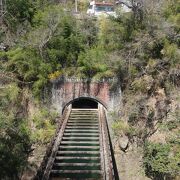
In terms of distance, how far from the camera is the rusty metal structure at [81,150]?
12.1m

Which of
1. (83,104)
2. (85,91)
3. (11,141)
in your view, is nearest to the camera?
(11,141)

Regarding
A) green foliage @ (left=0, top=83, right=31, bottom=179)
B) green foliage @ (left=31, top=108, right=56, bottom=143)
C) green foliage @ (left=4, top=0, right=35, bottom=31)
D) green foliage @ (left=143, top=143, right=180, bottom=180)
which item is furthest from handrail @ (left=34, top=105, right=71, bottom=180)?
green foliage @ (left=4, top=0, right=35, bottom=31)

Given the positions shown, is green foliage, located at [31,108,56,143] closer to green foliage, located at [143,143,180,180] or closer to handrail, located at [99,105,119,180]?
handrail, located at [99,105,119,180]

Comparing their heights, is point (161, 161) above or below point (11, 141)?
below

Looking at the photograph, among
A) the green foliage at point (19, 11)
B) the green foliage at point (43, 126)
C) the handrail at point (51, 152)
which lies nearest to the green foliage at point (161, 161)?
the handrail at point (51, 152)

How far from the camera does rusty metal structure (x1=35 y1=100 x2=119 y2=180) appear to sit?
39.8ft

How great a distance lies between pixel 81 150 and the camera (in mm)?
15508

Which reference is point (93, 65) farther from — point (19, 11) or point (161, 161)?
point (161, 161)

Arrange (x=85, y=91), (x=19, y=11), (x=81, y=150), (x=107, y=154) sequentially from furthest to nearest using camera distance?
(x=19, y=11) < (x=85, y=91) < (x=81, y=150) < (x=107, y=154)

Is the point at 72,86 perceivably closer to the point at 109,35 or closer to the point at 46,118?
the point at 46,118

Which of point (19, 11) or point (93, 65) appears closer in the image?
point (93, 65)

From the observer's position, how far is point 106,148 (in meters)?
14.1

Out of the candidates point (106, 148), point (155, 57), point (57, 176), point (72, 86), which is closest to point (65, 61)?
point (72, 86)

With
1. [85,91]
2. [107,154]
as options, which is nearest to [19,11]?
[85,91]
